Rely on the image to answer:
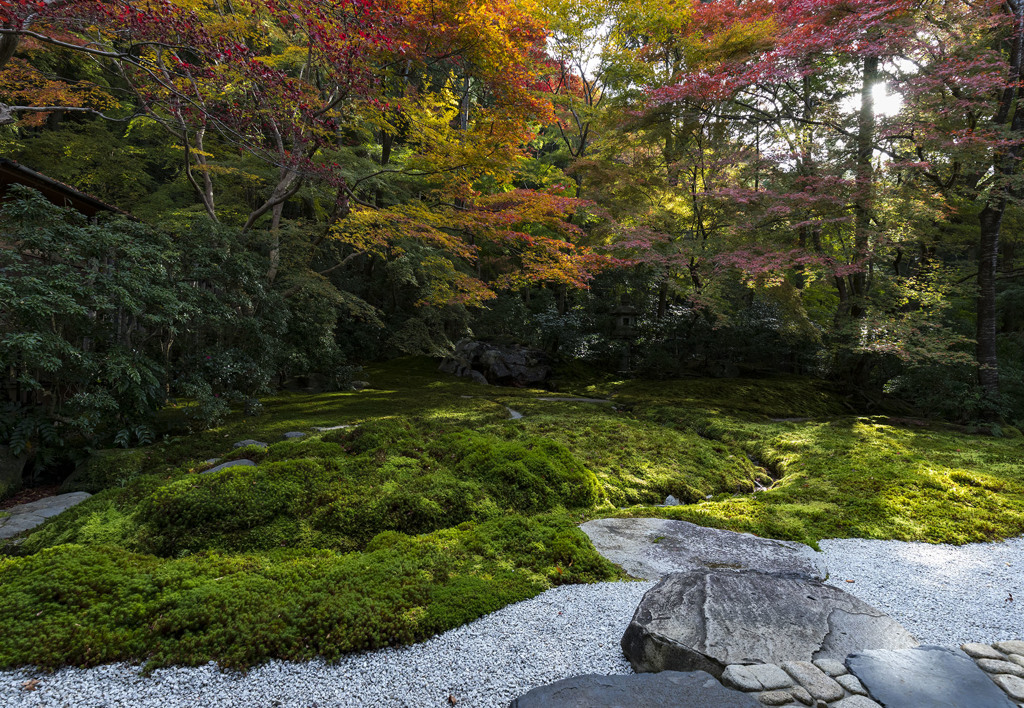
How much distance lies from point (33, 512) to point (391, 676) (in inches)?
151

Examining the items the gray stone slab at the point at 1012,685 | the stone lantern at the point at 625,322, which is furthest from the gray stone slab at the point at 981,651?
the stone lantern at the point at 625,322

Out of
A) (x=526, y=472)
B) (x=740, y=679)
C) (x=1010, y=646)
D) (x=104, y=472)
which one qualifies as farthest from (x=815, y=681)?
(x=104, y=472)

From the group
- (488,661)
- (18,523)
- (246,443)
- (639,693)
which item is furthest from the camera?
(246,443)

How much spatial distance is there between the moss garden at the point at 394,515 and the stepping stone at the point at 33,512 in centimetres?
27

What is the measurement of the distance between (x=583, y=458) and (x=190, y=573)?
3991mm

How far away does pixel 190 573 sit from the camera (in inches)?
105

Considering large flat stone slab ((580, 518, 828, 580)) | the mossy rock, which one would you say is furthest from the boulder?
large flat stone slab ((580, 518, 828, 580))

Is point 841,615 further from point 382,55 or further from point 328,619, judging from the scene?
point 382,55

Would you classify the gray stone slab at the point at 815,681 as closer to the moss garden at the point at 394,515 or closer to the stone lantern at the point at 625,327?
the moss garden at the point at 394,515

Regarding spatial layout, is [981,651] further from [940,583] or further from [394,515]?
[394,515]

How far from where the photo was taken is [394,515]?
3.66 metres

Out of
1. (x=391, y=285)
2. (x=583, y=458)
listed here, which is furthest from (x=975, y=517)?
(x=391, y=285)

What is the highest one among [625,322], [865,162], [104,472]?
[865,162]

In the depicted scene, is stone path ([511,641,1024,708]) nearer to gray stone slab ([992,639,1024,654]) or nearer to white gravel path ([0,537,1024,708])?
gray stone slab ([992,639,1024,654])
